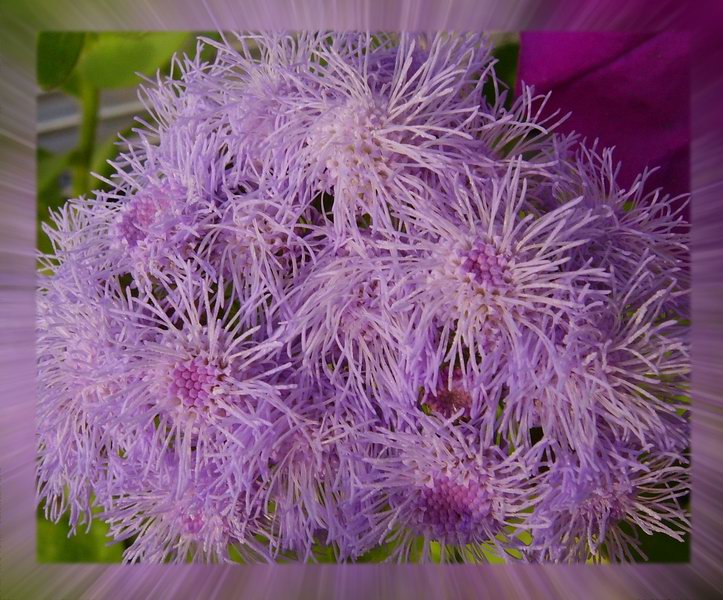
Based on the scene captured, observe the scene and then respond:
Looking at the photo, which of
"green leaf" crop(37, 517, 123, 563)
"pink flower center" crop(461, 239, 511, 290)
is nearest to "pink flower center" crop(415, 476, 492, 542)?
"pink flower center" crop(461, 239, 511, 290)

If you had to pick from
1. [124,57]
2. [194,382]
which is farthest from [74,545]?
[124,57]

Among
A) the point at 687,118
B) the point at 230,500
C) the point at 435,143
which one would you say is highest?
the point at 687,118

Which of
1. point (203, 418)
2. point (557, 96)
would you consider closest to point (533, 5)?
point (557, 96)

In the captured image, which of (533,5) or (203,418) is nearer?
(203,418)

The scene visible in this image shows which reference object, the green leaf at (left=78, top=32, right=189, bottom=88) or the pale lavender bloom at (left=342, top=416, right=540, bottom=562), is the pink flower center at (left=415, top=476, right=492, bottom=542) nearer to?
the pale lavender bloom at (left=342, top=416, right=540, bottom=562)

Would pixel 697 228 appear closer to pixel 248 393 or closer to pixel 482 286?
pixel 482 286

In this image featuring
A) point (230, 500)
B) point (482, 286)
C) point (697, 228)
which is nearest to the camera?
point (482, 286)
